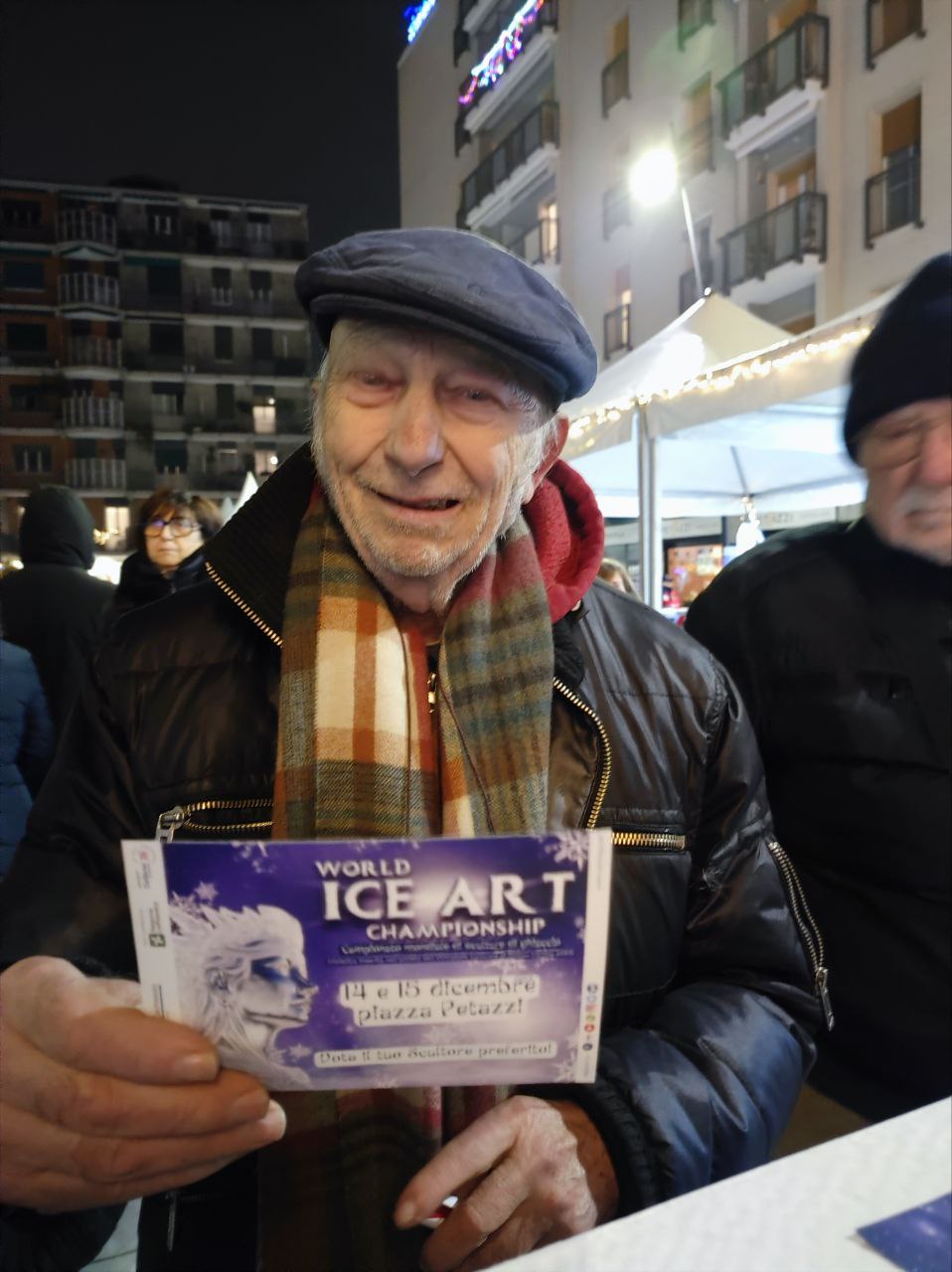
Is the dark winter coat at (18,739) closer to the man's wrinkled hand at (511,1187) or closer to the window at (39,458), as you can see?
the man's wrinkled hand at (511,1187)

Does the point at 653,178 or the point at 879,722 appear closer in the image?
the point at 879,722

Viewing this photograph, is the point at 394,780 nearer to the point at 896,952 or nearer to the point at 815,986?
the point at 815,986

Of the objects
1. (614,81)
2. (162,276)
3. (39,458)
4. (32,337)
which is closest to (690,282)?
(614,81)

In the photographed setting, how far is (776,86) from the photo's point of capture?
32.8 feet

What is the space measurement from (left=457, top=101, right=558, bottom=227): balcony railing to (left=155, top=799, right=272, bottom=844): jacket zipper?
530 inches

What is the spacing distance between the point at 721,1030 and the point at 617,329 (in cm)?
1329

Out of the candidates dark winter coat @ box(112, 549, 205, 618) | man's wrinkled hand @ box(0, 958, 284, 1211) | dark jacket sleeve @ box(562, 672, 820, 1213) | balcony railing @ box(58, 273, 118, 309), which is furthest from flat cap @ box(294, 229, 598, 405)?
balcony railing @ box(58, 273, 118, 309)

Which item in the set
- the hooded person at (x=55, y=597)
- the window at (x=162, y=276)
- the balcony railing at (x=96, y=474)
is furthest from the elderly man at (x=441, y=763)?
the window at (x=162, y=276)

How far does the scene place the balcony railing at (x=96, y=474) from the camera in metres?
33.0

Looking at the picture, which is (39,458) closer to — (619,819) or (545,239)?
(545,239)

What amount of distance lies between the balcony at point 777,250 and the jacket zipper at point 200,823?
36.0 ft

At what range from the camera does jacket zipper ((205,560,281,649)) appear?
105cm

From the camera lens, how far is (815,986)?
117 centimetres

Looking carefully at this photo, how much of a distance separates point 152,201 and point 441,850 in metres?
41.3
